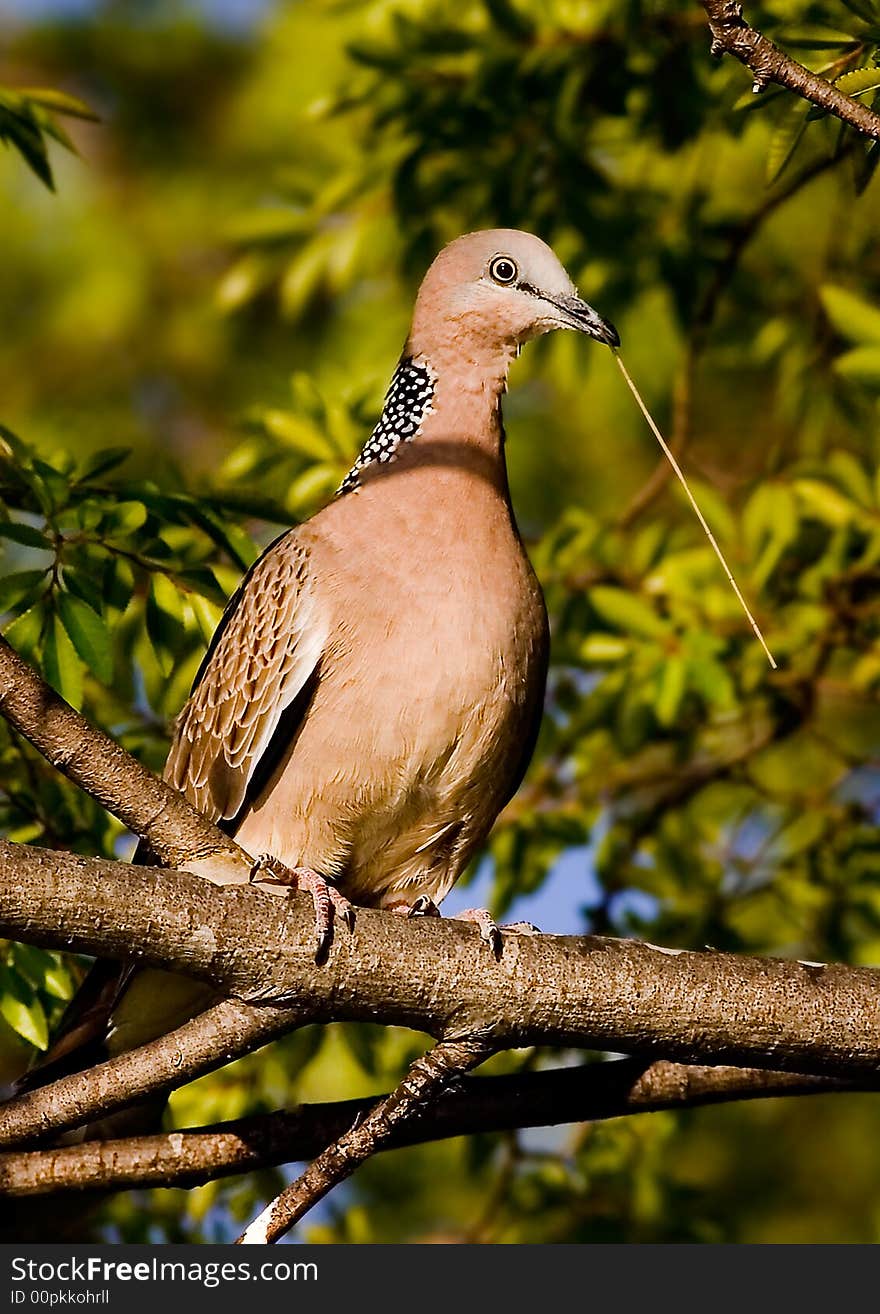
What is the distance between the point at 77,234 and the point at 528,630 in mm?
6620

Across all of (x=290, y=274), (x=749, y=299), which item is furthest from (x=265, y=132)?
(x=749, y=299)

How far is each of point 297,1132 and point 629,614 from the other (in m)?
2.07

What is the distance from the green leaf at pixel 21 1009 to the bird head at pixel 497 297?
1.99 meters

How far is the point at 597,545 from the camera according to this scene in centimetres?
560

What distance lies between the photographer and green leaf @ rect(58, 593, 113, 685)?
388cm

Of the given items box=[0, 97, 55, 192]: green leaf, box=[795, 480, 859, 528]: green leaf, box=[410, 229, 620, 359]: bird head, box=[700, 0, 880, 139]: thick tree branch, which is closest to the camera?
box=[700, 0, 880, 139]: thick tree branch

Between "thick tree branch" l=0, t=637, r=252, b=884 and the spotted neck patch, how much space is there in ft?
4.57

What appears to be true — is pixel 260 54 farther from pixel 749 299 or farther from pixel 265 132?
pixel 749 299

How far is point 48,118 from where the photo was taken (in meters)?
4.63

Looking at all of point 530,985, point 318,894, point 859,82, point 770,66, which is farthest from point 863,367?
point 318,894

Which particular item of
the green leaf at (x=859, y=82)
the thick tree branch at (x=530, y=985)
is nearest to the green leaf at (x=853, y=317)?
the green leaf at (x=859, y=82)

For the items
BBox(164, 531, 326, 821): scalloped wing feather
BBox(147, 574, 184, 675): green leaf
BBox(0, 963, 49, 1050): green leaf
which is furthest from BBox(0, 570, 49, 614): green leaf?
BBox(0, 963, 49, 1050): green leaf

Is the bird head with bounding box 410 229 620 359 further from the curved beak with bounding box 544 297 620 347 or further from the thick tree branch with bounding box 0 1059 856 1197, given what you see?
the thick tree branch with bounding box 0 1059 856 1197

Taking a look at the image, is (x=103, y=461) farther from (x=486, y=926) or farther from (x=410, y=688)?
(x=486, y=926)
